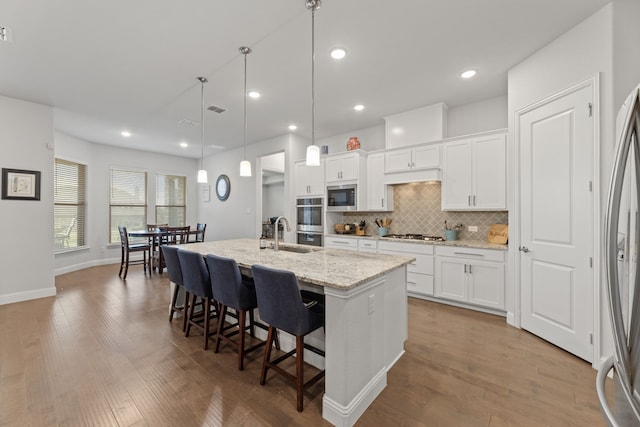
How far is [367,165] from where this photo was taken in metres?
4.59

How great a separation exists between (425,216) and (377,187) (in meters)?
0.87

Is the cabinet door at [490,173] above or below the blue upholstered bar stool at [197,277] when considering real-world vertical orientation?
above

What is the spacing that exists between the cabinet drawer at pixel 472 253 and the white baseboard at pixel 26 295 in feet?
18.4

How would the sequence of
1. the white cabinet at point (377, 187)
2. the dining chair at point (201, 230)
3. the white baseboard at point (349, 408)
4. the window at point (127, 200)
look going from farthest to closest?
the window at point (127, 200), the dining chair at point (201, 230), the white cabinet at point (377, 187), the white baseboard at point (349, 408)

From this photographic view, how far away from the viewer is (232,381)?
2039 millimetres

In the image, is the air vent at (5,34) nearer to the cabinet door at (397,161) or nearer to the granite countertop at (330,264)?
the granite countertop at (330,264)

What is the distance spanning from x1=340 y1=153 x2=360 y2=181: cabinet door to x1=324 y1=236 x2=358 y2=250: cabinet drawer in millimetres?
1021

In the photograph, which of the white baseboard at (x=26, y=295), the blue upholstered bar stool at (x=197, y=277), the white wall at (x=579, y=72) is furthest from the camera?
the white baseboard at (x=26, y=295)

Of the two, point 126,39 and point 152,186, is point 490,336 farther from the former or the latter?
point 152,186

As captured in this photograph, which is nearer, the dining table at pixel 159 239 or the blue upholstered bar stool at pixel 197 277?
the blue upholstered bar stool at pixel 197 277

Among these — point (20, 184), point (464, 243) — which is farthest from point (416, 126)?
point (20, 184)

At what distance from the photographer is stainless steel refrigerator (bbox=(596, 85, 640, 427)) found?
0.72 meters

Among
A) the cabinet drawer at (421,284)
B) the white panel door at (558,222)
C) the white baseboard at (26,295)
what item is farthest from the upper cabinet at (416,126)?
the white baseboard at (26,295)

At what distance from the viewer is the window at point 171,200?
7.29 meters
